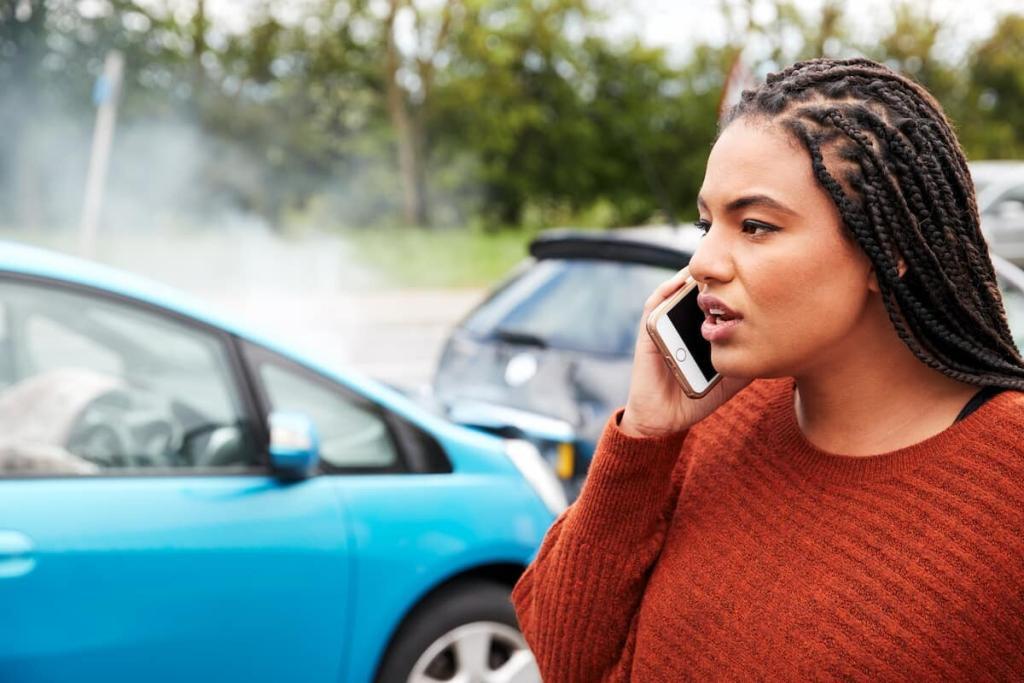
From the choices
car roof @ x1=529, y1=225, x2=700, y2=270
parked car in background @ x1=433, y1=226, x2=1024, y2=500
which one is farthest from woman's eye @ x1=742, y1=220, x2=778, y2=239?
car roof @ x1=529, y1=225, x2=700, y2=270

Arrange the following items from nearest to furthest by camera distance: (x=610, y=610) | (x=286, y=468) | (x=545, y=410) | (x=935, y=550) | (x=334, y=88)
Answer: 1. (x=935, y=550)
2. (x=610, y=610)
3. (x=286, y=468)
4. (x=545, y=410)
5. (x=334, y=88)

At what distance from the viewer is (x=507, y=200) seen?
90.1 ft

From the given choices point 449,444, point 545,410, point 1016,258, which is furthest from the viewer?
point 1016,258

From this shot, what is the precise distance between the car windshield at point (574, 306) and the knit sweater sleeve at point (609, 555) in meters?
3.22

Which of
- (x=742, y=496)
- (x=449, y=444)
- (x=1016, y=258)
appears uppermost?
(x=742, y=496)

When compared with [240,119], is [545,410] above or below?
below

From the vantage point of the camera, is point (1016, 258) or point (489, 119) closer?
point (1016, 258)

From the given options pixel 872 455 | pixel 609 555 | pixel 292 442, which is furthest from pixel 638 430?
pixel 292 442

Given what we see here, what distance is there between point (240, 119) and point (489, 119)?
561 cm

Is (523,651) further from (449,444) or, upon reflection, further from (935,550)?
(935,550)

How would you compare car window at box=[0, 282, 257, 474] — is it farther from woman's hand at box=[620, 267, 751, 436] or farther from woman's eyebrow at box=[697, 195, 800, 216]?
woman's eyebrow at box=[697, 195, 800, 216]

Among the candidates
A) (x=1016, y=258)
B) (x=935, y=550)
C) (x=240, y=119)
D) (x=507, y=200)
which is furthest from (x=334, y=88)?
(x=935, y=550)

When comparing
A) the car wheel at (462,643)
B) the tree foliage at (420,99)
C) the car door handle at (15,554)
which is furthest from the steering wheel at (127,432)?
the tree foliage at (420,99)

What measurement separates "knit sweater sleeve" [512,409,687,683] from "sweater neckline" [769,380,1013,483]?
136 mm
